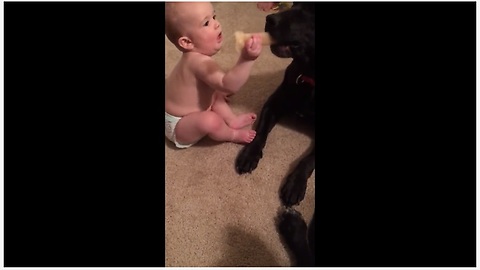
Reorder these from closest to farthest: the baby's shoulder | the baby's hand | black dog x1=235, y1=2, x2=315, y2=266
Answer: the baby's hand
black dog x1=235, y1=2, x2=315, y2=266
the baby's shoulder

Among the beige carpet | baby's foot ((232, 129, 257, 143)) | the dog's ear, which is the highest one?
the dog's ear

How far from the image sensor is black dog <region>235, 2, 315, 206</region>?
0.94 metres

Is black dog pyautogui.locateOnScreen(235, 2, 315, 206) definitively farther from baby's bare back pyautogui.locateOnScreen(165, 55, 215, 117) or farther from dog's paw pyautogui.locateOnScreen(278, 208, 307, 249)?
baby's bare back pyautogui.locateOnScreen(165, 55, 215, 117)

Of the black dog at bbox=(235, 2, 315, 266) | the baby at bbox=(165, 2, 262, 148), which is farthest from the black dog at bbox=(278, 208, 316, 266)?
the baby at bbox=(165, 2, 262, 148)

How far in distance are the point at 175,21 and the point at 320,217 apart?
0.54m

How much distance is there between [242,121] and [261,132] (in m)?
0.08

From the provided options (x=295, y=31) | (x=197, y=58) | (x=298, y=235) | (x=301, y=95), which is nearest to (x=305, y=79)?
(x=301, y=95)

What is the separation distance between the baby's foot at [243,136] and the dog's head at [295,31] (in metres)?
0.27

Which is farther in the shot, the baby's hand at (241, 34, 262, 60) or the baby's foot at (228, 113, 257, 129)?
the baby's foot at (228, 113, 257, 129)

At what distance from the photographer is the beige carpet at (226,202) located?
1.00 m

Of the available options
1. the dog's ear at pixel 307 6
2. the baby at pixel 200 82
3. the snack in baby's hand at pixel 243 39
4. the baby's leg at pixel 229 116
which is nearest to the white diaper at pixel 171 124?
the baby at pixel 200 82

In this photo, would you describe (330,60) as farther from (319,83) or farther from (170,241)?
(170,241)

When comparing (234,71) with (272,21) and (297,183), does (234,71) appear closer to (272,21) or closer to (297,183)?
(272,21)

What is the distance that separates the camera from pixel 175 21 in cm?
94
